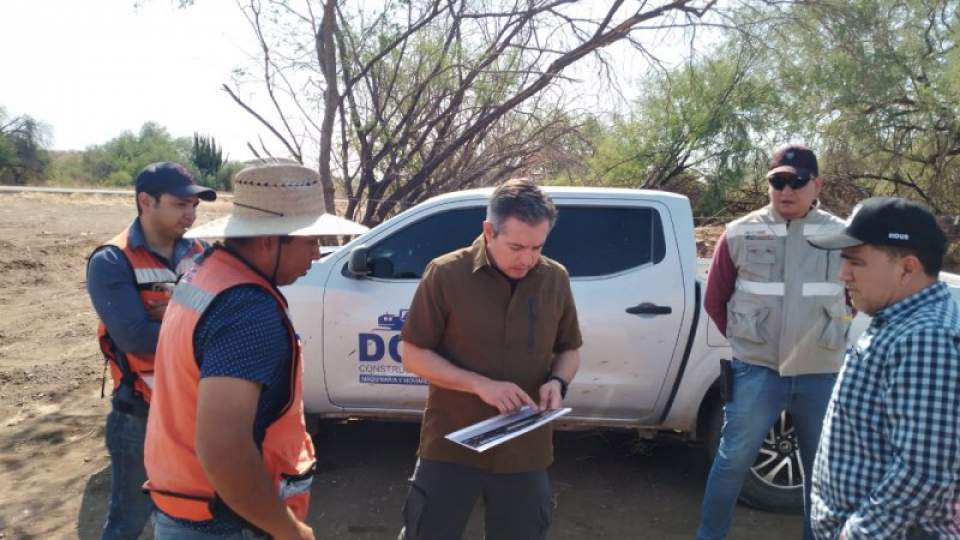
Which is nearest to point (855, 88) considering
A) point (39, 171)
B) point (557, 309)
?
point (557, 309)

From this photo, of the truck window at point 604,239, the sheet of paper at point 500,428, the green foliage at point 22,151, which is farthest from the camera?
the green foliage at point 22,151

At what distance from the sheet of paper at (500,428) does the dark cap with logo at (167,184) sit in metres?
1.37

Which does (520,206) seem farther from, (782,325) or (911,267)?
(782,325)

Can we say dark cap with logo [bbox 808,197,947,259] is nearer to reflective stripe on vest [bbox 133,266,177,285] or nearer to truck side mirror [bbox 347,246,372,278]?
reflective stripe on vest [bbox 133,266,177,285]

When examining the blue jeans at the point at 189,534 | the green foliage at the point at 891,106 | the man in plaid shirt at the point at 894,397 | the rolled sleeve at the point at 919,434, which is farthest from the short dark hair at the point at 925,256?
the green foliage at the point at 891,106

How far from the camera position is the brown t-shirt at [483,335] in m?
2.40

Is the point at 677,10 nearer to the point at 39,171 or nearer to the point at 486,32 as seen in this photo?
the point at 486,32

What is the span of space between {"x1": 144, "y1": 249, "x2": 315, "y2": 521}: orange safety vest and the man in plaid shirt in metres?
1.35

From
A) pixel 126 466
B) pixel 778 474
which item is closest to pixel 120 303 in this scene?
pixel 126 466

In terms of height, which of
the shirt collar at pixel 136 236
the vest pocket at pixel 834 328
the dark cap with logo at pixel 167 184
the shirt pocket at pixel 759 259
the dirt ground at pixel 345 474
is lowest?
the dirt ground at pixel 345 474

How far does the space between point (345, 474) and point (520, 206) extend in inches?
114

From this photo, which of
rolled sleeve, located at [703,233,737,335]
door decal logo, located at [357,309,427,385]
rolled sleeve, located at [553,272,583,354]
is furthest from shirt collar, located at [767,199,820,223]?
door decal logo, located at [357,309,427,385]

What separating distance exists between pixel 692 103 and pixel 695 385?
5.98 metres

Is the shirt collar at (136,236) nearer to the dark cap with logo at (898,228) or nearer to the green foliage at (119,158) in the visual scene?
the dark cap with logo at (898,228)
